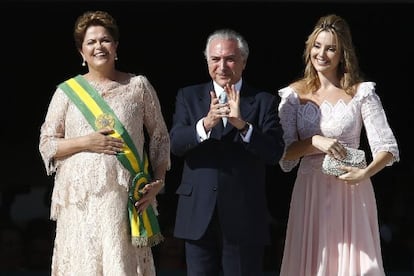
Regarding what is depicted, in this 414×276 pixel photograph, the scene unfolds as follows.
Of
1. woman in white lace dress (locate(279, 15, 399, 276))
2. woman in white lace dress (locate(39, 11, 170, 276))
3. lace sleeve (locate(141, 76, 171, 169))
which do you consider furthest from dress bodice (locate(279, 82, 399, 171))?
woman in white lace dress (locate(39, 11, 170, 276))

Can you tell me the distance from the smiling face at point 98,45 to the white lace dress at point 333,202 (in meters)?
0.94

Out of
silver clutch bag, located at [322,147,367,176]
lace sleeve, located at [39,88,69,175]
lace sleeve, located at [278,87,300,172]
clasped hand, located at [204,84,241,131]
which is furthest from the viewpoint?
lace sleeve, located at [278,87,300,172]

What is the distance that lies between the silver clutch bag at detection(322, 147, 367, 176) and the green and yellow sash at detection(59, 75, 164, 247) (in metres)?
0.88

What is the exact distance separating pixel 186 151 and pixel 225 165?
0.19 m

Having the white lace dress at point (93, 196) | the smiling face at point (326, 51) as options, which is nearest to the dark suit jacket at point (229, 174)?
the white lace dress at point (93, 196)

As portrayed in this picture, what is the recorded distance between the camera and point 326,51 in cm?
611

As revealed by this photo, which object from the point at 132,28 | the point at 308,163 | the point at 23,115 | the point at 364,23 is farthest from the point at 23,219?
the point at 308,163

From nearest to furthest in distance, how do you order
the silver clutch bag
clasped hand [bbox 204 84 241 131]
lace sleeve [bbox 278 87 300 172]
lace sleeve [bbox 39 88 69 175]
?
clasped hand [bbox 204 84 241 131], lace sleeve [bbox 39 88 69 175], the silver clutch bag, lace sleeve [bbox 278 87 300 172]

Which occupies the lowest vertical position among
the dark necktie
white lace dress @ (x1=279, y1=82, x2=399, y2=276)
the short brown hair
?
white lace dress @ (x1=279, y1=82, x2=399, y2=276)

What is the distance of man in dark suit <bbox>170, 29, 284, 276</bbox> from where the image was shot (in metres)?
5.82

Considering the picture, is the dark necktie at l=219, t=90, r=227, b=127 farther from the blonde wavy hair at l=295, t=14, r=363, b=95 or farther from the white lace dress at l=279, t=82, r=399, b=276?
the blonde wavy hair at l=295, t=14, r=363, b=95

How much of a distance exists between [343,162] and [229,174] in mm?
567

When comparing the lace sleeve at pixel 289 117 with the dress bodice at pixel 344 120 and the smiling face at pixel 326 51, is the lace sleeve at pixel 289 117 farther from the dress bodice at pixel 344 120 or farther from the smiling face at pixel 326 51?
the smiling face at pixel 326 51

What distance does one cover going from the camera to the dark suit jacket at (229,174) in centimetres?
582
